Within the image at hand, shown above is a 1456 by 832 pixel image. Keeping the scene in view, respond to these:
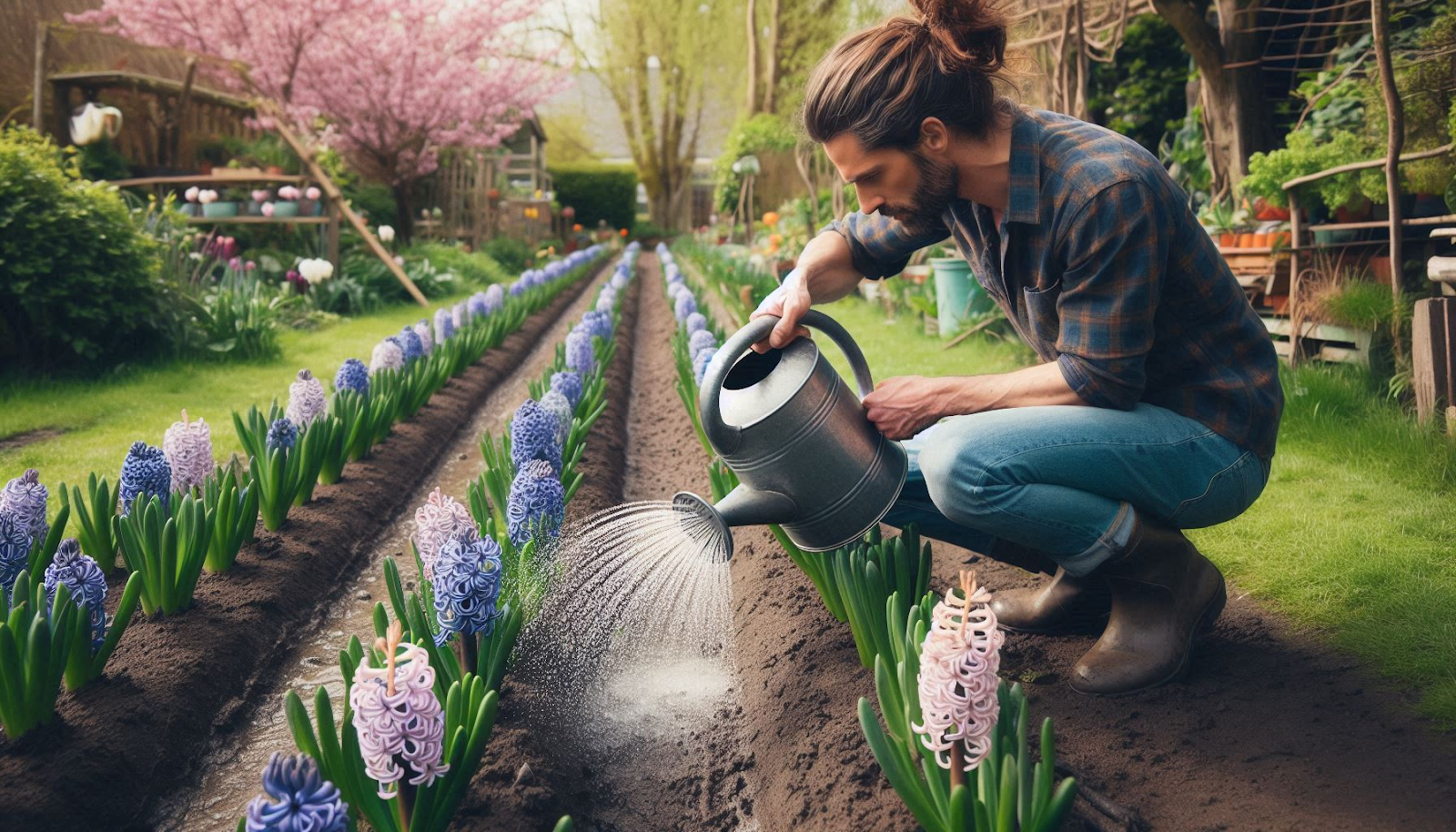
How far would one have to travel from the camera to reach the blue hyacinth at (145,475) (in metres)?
2.27

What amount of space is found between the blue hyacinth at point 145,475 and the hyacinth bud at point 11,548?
1.00ft

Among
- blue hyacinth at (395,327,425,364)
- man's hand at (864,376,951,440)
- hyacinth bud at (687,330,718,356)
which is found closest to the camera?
man's hand at (864,376,951,440)

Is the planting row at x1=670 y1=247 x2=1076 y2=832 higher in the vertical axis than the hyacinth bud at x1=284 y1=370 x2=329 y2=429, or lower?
lower

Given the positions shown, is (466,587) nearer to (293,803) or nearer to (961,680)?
(293,803)

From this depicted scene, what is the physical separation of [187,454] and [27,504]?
48 centimetres

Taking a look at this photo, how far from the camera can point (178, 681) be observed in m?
1.92

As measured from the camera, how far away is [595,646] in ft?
7.43

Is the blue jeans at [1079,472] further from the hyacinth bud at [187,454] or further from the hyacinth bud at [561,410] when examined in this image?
the hyacinth bud at [187,454]

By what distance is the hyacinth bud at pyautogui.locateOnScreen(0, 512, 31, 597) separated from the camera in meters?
1.89

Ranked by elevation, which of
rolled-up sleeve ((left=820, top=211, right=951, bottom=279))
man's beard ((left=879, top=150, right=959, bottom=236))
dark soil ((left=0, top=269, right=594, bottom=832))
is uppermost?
man's beard ((left=879, top=150, right=959, bottom=236))

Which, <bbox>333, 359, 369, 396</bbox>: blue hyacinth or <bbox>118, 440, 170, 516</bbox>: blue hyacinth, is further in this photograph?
<bbox>333, 359, 369, 396</bbox>: blue hyacinth

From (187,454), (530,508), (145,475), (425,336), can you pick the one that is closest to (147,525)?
(145,475)

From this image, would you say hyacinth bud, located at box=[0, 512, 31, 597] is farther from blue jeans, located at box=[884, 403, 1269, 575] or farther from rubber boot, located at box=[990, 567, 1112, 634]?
rubber boot, located at box=[990, 567, 1112, 634]

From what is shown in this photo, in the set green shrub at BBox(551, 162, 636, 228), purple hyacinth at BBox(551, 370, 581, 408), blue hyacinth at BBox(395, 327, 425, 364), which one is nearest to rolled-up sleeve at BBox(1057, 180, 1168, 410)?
purple hyacinth at BBox(551, 370, 581, 408)
